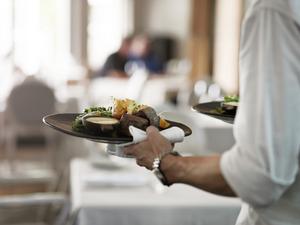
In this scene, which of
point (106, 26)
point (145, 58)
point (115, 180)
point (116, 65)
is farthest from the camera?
point (106, 26)

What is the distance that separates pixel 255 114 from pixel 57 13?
32.5ft

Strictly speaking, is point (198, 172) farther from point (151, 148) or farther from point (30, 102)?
point (30, 102)

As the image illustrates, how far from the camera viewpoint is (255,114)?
98 centimetres

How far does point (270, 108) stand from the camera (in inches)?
38.2

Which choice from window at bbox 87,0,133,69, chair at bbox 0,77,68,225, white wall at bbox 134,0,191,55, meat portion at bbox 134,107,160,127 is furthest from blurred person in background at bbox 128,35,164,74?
meat portion at bbox 134,107,160,127

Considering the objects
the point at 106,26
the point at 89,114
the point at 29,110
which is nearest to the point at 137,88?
the point at 29,110

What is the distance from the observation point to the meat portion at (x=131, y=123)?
1.16 metres

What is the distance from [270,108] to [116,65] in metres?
9.28

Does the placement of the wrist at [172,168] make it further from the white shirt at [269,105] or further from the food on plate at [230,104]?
the food on plate at [230,104]

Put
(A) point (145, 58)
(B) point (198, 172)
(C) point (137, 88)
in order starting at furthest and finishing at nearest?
(A) point (145, 58) < (C) point (137, 88) < (B) point (198, 172)

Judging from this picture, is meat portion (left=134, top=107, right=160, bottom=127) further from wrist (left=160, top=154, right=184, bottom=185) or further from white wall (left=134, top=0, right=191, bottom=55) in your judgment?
white wall (left=134, top=0, right=191, bottom=55)

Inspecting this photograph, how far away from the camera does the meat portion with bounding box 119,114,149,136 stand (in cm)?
116

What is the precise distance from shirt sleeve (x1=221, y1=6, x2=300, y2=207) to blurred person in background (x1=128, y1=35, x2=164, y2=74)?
30.4 feet

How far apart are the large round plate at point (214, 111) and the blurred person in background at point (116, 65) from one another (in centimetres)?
810
